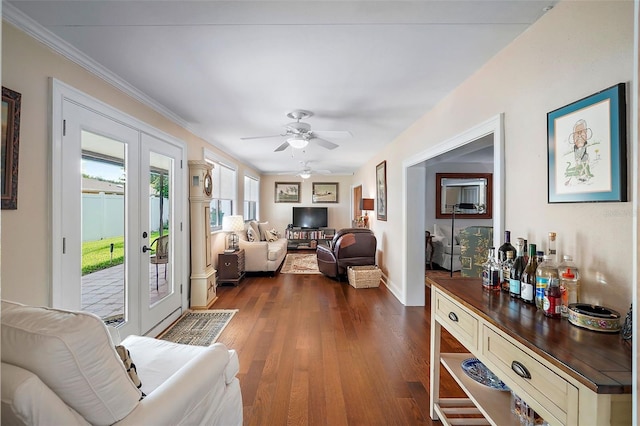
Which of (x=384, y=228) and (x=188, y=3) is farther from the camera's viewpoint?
(x=384, y=228)

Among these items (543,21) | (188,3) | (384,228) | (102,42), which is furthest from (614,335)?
(384,228)

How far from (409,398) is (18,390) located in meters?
2.02

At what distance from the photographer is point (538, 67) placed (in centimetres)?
154

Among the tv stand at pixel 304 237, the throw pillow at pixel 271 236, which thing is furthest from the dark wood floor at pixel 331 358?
the tv stand at pixel 304 237

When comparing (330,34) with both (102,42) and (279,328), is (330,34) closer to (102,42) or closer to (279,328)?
(102,42)

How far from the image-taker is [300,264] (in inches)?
247

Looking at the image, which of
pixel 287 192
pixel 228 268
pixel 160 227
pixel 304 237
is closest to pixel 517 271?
pixel 160 227

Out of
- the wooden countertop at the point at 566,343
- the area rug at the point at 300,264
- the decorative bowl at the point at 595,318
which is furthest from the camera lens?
the area rug at the point at 300,264

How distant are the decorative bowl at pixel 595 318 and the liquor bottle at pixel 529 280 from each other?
166 mm

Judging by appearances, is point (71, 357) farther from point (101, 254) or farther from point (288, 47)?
point (288, 47)

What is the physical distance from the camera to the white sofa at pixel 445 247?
5.45 metres

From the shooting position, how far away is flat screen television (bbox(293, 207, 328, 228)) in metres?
8.58

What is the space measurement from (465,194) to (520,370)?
560 cm

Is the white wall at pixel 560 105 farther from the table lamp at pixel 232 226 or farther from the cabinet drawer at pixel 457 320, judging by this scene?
the table lamp at pixel 232 226
